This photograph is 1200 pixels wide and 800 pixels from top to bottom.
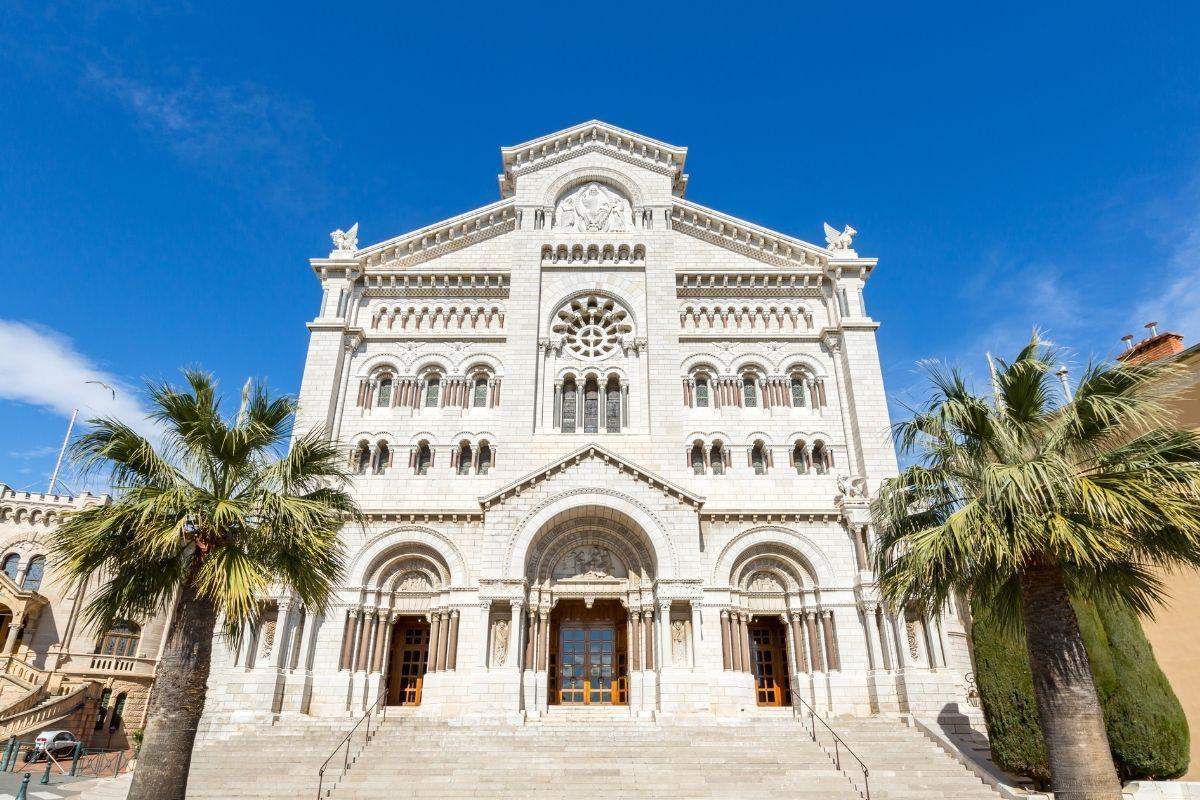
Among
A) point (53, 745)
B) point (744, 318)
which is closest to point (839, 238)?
point (744, 318)

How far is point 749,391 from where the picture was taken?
1103 inches

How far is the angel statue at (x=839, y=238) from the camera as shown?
29.9 metres

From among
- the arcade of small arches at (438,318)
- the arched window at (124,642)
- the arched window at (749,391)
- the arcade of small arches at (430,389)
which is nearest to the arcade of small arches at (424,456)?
the arcade of small arches at (430,389)

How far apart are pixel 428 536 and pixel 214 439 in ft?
41.7

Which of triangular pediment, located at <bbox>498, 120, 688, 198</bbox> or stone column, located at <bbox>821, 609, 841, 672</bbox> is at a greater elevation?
triangular pediment, located at <bbox>498, 120, 688, 198</bbox>

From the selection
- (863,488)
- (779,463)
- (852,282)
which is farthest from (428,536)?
(852,282)

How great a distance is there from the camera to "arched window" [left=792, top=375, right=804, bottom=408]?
27.8 m

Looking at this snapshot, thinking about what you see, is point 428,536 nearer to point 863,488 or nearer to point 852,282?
point 863,488

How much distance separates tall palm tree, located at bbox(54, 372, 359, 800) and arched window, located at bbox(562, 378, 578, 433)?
14.7 metres

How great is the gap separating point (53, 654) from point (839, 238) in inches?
1487

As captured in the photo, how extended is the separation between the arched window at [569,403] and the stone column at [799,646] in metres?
10.2

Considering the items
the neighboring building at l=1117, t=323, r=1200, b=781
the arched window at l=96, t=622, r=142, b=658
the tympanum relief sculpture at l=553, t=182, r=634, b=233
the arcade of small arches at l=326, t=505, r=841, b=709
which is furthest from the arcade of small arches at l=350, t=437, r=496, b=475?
the neighboring building at l=1117, t=323, r=1200, b=781

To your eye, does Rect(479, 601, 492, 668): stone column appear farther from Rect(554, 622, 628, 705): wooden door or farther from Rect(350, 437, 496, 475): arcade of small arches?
Rect(350, 437, 496, 475): arcade of small arches

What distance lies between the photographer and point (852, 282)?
95.2 feet
